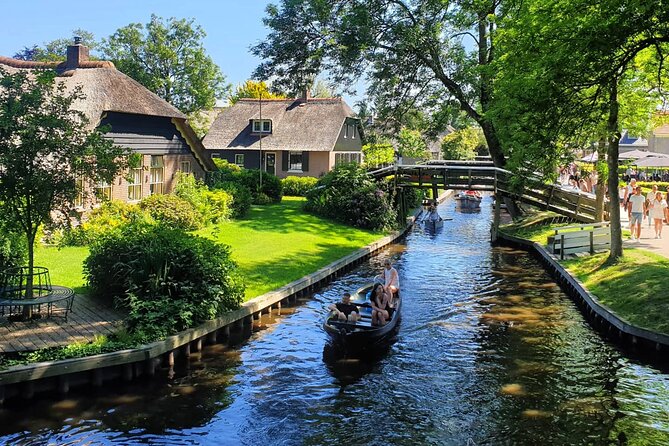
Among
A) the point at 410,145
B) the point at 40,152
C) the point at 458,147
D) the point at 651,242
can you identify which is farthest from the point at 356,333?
the point at 458,147

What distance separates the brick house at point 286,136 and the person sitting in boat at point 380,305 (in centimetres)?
3465

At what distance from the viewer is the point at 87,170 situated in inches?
567

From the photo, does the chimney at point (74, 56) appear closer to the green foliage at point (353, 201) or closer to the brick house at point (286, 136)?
the green foliage at point (353, 201)

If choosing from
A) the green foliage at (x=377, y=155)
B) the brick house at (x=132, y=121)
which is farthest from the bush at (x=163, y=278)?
the green foliage at (x=377, y=155)

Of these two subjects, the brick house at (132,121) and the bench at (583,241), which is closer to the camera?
the bench at (583,241)

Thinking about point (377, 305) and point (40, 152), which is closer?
point (40, 152)

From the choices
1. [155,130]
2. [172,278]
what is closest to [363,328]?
[172,278]

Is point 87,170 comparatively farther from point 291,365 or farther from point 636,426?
point 636,426

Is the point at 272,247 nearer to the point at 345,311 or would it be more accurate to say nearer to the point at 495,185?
the point at 345,311

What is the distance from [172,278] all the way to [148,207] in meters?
12.4

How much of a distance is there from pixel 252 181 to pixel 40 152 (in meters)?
25.6

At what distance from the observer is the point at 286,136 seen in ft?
174

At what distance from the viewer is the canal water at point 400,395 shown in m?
11.0

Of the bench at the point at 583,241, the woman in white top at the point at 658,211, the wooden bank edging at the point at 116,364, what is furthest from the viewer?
the woman in white top at the point at 658,211
